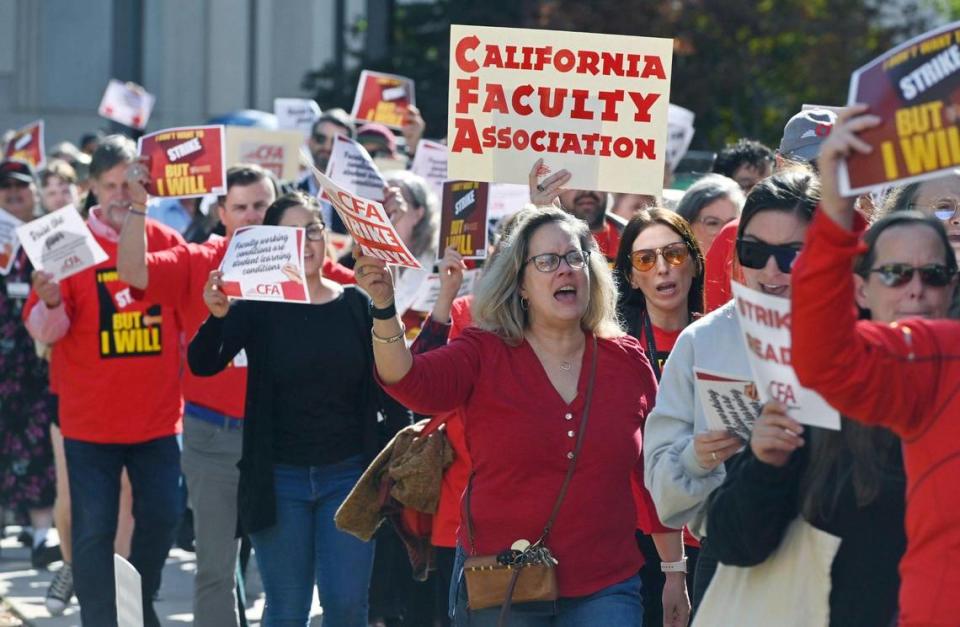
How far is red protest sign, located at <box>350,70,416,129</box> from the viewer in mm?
12602

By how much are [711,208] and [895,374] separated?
3955 millimetres

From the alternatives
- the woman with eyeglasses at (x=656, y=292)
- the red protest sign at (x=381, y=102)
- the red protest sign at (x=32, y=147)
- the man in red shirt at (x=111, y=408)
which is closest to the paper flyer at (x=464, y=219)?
the man in red shirt at (x=111, y=408)

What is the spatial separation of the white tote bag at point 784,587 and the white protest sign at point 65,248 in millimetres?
4212

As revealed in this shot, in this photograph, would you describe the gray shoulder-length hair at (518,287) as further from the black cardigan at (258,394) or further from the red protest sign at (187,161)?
the red protest sign at (187,161)

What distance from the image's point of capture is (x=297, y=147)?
1173 centimetres

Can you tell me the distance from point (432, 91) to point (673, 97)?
3.47 metres

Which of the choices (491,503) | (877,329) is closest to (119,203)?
(491,503)

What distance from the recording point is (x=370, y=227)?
16.9ft

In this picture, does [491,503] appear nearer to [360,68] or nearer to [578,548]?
[578,548]

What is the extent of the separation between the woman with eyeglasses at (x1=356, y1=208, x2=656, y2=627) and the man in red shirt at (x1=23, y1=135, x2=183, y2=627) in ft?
8.87

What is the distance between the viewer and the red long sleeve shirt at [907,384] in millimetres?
3170

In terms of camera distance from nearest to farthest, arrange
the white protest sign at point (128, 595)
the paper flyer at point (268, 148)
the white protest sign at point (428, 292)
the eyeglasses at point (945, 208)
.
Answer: the eyeglasses at point (945, 208) → the white protest sign at point (128, 595) → the white protest sign at point (428, 292) → the paper flyer at point (268, 148)

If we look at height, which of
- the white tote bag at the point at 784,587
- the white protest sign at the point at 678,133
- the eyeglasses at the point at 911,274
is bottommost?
the white tote bag at the point at 784,587

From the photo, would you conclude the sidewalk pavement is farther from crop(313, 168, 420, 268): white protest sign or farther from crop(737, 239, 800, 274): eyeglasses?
crop(737, 239, 800, 274): eyeglasses
